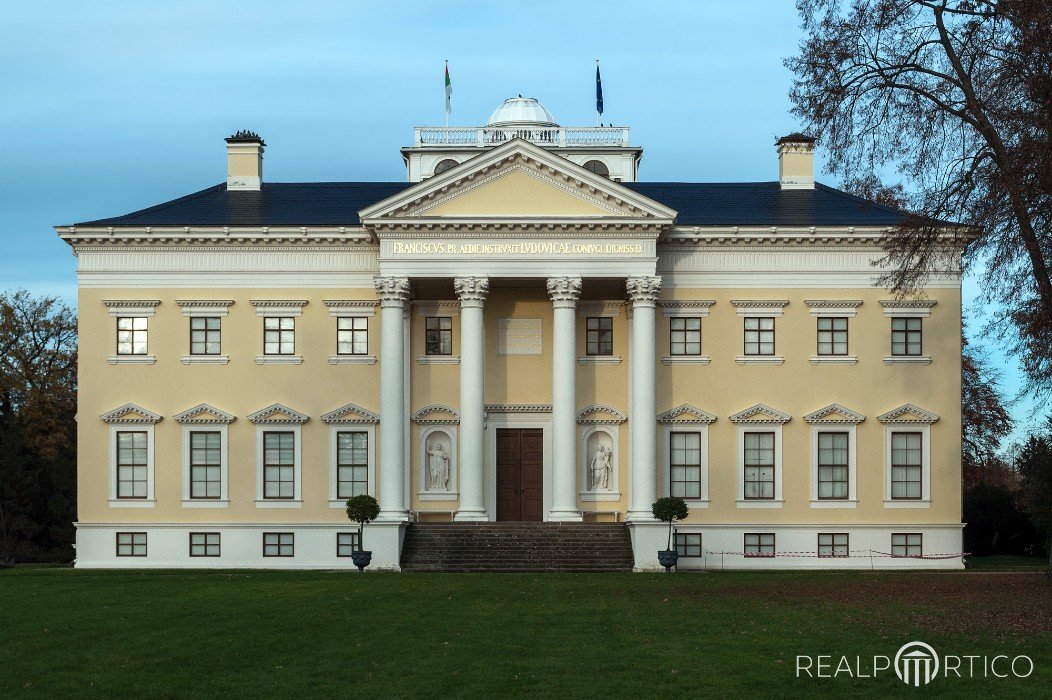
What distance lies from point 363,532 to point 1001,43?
22.6 m

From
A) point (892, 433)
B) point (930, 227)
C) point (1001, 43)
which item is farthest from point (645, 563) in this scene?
point (1001, 43)

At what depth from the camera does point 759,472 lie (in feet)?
153

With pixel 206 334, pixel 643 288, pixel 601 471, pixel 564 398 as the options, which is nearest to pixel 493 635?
pixel 564 398

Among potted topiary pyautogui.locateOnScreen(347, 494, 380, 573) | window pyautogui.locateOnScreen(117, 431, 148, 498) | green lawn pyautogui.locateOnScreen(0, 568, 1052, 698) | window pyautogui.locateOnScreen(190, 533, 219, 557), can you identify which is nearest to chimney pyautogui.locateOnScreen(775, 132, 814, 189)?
potted topiary pyautogui.locateOnScreen(347, 494, 380, 573)

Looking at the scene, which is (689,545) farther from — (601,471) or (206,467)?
(206,467)

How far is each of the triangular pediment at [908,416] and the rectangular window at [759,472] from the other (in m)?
3.63

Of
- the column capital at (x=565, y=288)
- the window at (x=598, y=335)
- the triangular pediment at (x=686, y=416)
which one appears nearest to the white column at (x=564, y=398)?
the column capital at (x=565, y=288)

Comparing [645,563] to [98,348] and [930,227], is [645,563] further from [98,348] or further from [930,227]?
[98,348]

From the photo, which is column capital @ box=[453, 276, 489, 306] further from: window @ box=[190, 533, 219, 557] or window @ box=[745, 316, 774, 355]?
window @ box=[190, 533, 219, 557]

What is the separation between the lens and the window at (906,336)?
46.6 m

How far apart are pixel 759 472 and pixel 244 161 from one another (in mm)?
20615

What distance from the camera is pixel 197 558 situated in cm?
4612

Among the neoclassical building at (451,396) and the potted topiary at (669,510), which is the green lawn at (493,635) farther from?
the neoclassical building at (451,396)

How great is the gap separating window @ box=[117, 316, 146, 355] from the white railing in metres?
19.8
